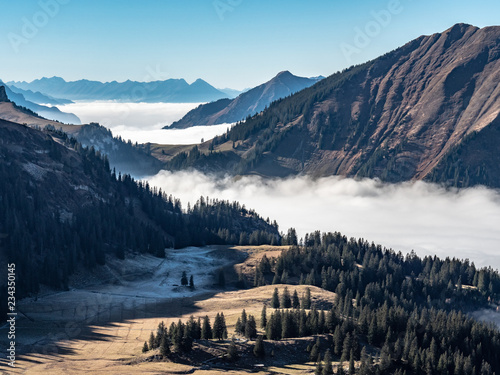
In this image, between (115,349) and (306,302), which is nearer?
(115,349)

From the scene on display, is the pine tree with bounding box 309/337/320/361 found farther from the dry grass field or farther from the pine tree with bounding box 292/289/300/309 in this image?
the pine tree with bounding box 292/289/300/309

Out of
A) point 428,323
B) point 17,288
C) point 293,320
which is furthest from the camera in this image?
point 17,288

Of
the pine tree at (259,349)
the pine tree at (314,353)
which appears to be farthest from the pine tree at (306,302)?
the pine tree at (259,349)

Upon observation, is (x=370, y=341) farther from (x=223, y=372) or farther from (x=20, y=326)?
(x=20, y=326)

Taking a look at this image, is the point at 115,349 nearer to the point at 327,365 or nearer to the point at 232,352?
the point at 232,352

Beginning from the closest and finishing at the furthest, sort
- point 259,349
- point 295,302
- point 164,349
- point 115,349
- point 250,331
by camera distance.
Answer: point 164,349 → point 259,349 → point 115,349 → point 250,331 → point 295,302

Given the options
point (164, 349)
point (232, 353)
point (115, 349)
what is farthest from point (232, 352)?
point (115, 349)

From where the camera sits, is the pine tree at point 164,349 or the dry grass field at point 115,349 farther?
the pine tree at point 164,349

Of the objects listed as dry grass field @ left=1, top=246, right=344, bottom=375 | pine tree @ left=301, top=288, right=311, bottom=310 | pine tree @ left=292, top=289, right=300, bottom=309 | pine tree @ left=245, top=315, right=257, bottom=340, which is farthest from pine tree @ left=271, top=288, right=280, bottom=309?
pine tree @ left=245, top=315, right=257, bottom=340

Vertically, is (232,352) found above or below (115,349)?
above

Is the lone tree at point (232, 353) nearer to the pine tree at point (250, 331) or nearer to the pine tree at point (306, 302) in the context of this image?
the pine tree at point (250, 331)

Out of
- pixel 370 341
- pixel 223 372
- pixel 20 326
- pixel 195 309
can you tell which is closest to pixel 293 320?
pixel 370 341
